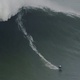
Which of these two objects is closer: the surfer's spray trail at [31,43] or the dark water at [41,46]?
the dark water at [41,46]

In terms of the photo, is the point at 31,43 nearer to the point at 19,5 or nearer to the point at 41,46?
the point at 41,46

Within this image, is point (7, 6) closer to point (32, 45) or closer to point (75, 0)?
point (32, 45)

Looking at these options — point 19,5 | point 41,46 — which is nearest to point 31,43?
point 41,46

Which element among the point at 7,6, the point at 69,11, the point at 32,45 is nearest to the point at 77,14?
the point at 69,11

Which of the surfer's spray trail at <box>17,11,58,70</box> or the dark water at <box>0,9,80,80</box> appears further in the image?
the surfer's spray trail at <box>17,11,58,70</box>
